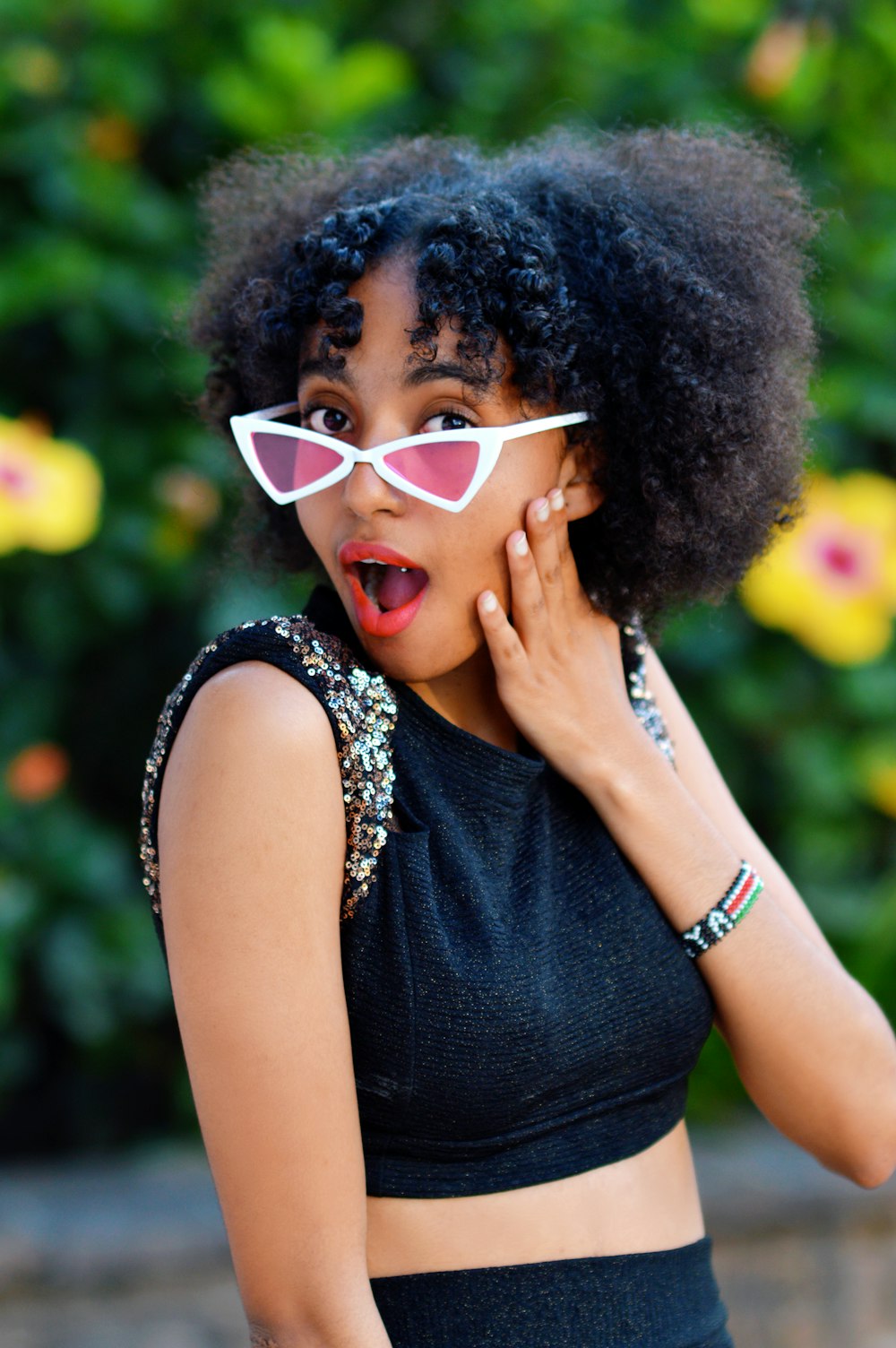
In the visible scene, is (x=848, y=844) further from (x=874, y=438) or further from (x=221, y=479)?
(x=221, y=479)

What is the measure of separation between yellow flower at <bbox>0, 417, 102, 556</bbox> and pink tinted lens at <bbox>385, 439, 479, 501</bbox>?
59.7 inches

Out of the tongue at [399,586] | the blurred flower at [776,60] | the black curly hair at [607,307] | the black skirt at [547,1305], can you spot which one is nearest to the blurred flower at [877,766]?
the blurred flower at [776,60]

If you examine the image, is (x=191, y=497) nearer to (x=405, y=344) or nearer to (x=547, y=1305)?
(x=405, y=344)

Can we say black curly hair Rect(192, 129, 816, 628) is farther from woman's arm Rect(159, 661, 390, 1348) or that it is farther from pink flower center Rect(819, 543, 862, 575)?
pink flower center Rect(819, 543, 862, 575)

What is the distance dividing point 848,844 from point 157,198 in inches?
80.1

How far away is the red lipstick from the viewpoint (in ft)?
4.76

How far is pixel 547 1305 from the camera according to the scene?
1.43m

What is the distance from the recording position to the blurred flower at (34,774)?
289 cm

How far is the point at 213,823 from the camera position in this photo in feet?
4.17

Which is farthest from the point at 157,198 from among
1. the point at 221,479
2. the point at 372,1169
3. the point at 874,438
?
the point at 372,1169

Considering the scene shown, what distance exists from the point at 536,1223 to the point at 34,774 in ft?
5.63

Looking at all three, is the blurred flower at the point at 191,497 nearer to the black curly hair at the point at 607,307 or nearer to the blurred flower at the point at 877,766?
the black curly hair at the point at 607,307

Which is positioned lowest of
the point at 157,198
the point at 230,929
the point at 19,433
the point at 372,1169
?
the point at 372,1169

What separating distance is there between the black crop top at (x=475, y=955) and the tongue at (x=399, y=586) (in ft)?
0.21
